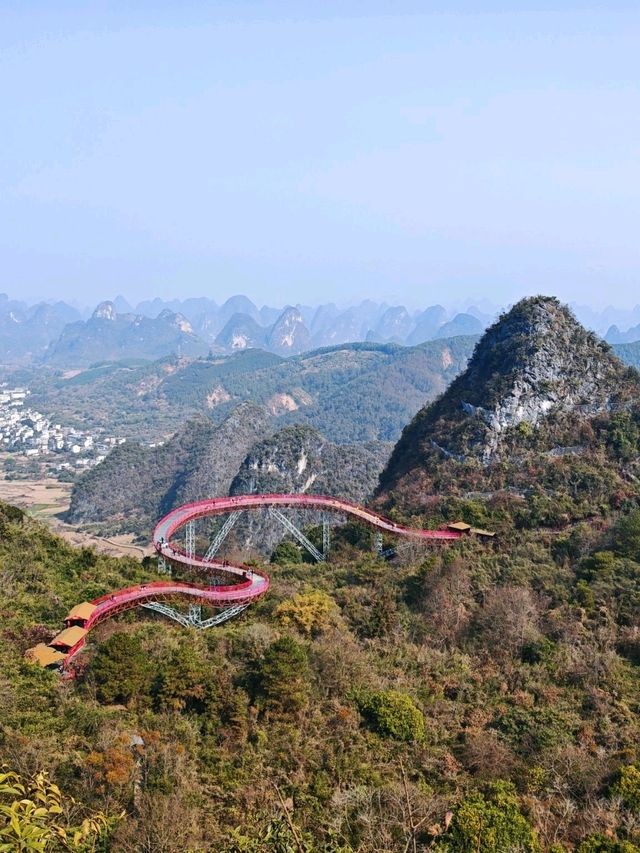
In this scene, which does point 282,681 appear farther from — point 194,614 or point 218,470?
point 218,470

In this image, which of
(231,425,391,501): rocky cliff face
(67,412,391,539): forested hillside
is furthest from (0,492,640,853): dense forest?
(67,412,391,539): forested hillside

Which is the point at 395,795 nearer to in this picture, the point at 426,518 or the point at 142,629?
the point at 142,629

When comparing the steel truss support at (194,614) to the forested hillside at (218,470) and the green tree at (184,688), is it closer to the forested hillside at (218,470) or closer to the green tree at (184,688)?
the green tree at (184,688)

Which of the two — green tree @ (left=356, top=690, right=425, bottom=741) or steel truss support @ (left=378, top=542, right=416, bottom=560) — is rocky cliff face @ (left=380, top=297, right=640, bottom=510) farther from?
green tree @ (left=356, top=690, right=425, bottom=741)

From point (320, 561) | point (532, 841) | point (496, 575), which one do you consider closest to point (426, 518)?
point (320, 561)

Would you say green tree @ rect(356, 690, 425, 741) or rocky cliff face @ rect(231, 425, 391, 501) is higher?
green tree @ rect(356, 690, 425, 741)

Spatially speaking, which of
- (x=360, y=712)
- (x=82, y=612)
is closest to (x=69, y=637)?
(x=82, y=612)

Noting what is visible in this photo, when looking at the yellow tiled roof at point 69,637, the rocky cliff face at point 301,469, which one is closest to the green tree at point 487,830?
the yellow tiled roof at point 69,637
